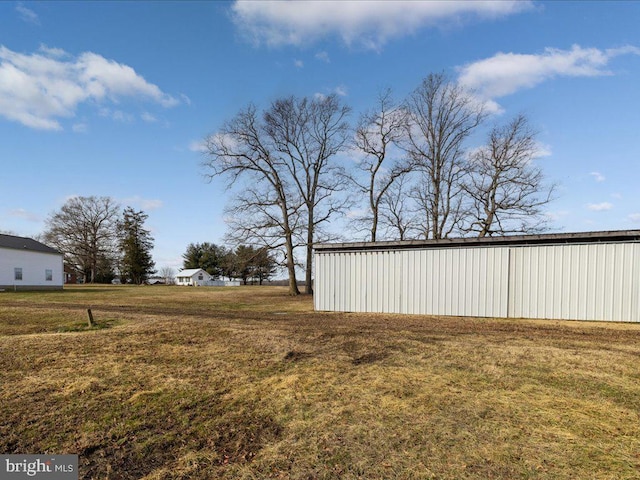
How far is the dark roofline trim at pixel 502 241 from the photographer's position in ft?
37.5

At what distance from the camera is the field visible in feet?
9.86

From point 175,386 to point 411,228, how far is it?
77.0ft

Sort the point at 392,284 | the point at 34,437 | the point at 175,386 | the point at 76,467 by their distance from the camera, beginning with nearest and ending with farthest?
the point at 76,467 → the point at 34,437 → the point at 175,386 → the point at 392,284

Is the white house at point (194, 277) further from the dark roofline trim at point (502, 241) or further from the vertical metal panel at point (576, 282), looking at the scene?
the vertical metal panel at point (576, 282)

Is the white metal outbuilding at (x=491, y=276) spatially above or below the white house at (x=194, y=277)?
above

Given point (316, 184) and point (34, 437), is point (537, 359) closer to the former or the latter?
point (34, 437)

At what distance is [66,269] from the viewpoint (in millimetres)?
50750

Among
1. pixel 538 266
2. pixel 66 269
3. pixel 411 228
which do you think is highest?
pixel 411 228

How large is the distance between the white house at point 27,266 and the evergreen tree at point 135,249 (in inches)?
731

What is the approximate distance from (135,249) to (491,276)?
177 feet

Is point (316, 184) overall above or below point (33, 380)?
above

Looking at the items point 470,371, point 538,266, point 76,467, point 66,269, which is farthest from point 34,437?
point 66,269

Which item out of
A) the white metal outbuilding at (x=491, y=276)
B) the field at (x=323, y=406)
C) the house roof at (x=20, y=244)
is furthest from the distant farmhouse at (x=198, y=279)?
the field at (x=323, y=406)

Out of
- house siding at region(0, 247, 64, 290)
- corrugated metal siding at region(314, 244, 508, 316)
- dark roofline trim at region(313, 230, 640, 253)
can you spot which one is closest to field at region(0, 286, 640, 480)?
dark roofline trim at region(313, 230, 640, 253)
